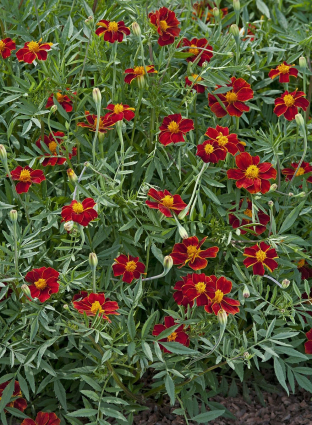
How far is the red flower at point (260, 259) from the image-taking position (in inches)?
63.4

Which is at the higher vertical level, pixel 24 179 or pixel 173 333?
pixel 24 179

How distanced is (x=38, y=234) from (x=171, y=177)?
1.51 feet

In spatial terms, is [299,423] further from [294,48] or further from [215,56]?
[294,48]

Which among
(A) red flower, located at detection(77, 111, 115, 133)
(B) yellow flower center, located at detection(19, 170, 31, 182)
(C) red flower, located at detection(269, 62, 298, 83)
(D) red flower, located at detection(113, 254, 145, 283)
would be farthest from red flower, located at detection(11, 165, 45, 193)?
(C) red flower, located at detection(269, 62, 298, 83)

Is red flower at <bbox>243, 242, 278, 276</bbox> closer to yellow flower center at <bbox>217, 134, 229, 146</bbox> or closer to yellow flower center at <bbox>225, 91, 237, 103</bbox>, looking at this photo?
yellow flower center at <bbox>217, 134, 229, 146</bbox>

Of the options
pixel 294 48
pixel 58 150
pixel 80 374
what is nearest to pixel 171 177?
pixel 58 150

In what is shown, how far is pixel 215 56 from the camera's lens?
81.0 inches

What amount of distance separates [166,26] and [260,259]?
0.74 metres

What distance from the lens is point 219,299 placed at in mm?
1511

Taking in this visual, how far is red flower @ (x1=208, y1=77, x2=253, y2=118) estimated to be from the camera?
5.85 feet

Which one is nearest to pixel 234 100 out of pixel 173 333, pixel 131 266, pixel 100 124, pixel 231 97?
pixel 231 97

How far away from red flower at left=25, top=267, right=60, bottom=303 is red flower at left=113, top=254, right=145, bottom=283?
0.57 ft

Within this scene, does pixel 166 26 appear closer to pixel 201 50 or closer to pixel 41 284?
pixel 201 50

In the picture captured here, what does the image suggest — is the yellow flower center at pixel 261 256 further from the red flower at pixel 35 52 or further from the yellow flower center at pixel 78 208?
the red flower at pixel 35 52
